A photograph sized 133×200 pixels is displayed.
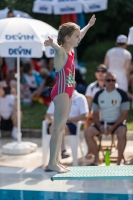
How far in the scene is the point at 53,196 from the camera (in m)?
7.92

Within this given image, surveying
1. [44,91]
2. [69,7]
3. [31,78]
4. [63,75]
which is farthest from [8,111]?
[63,75]

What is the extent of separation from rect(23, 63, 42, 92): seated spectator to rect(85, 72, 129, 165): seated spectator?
4.58 meters

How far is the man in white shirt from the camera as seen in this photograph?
39.1 feet

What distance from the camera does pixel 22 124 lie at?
40.1ft

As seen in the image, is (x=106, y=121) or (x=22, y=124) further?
(x=22, y=124)

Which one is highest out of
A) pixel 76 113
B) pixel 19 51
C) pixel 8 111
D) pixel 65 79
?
pixel 19 51

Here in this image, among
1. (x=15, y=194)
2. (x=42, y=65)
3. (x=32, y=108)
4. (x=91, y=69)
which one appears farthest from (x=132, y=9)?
(x=15, y=194)

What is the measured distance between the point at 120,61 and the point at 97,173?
570 centimetres

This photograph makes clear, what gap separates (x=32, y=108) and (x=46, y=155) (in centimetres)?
411

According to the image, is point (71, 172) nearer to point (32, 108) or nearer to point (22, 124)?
point (22, 124)

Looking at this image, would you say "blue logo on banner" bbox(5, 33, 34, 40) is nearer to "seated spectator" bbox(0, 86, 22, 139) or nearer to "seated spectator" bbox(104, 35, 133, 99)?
"seated spectator" bbox(0, 86, 22, 139)

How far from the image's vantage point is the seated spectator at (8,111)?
37.7 feet

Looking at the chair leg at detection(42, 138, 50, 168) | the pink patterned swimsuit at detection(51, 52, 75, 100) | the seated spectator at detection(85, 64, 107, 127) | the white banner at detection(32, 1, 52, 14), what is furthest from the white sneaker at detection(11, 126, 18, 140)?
the pink patterned swimsuit at detection(51, 52, 75, 100)

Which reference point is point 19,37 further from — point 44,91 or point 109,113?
point 44,91
